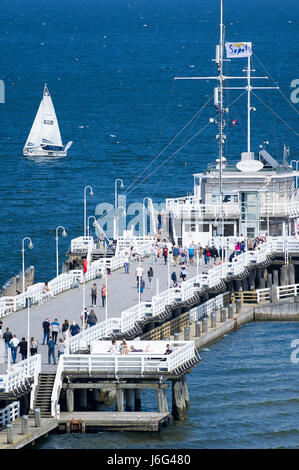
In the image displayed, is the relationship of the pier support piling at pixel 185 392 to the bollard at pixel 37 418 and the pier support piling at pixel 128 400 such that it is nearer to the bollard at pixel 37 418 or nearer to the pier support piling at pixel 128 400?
the pier support piling at pixel 128 400

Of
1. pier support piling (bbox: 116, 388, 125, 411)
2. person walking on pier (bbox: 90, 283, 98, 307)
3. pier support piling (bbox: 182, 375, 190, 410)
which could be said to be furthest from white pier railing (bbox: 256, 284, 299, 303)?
pier support piling (bbox: 116, 388, 125, 411)

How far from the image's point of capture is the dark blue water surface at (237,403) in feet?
209

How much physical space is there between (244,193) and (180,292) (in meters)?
17.9

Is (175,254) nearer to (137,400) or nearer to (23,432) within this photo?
(137,400)

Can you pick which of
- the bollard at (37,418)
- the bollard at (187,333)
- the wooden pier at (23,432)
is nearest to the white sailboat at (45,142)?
the bollard at (187,333)

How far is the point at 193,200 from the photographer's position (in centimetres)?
10181

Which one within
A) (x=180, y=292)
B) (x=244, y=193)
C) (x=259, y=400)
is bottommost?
(x=259, y=400)

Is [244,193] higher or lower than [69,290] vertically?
higher

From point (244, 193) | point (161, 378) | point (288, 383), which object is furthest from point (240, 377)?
point (244, 193)

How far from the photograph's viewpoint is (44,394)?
211 ft

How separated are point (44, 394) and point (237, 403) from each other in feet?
33.6

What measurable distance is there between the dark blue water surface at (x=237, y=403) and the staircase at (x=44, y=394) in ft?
3.96

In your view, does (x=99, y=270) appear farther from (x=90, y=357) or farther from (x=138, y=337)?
(x=90, y=357)

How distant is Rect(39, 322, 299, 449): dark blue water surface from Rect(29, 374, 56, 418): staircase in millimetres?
1207
